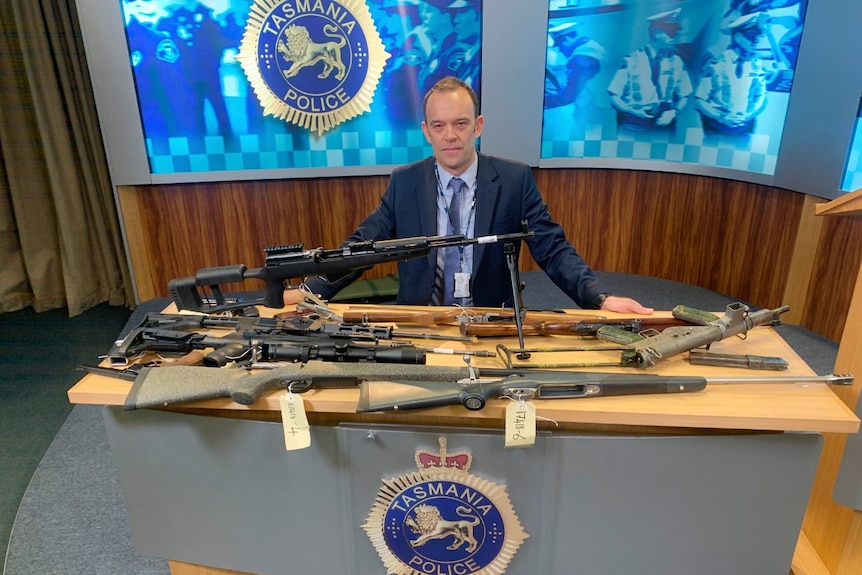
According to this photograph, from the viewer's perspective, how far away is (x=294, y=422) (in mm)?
1211

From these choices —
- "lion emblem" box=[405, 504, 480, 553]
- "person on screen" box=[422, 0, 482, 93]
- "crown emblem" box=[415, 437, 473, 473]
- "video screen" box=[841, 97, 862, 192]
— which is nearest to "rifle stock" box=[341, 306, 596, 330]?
"crown emblem" box=[415, 437, 473, 473]

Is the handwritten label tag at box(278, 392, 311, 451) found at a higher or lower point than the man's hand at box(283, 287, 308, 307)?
lower

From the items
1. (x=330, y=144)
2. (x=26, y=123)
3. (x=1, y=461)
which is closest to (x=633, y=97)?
(x=330, y=144)

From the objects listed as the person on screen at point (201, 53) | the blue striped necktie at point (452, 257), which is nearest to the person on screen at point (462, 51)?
the person on screen at point (201, 53)

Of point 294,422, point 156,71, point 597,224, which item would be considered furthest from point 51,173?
point 597,224

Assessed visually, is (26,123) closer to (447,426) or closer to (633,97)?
(447,426)

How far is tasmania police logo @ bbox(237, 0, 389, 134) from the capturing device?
3.55 metres

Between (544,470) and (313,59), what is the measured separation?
3.27 meters

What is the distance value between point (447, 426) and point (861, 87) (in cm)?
319

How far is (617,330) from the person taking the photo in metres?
1.49

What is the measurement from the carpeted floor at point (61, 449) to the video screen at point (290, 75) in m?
1.34

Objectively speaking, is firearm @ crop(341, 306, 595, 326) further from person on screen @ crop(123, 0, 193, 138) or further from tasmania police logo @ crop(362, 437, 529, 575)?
person on screen @ crop(123, 0, 193, 138)

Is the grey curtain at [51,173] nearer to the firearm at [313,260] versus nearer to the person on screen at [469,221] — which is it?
the person on screen at [469,221]

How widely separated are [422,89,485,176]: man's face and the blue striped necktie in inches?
6.5
